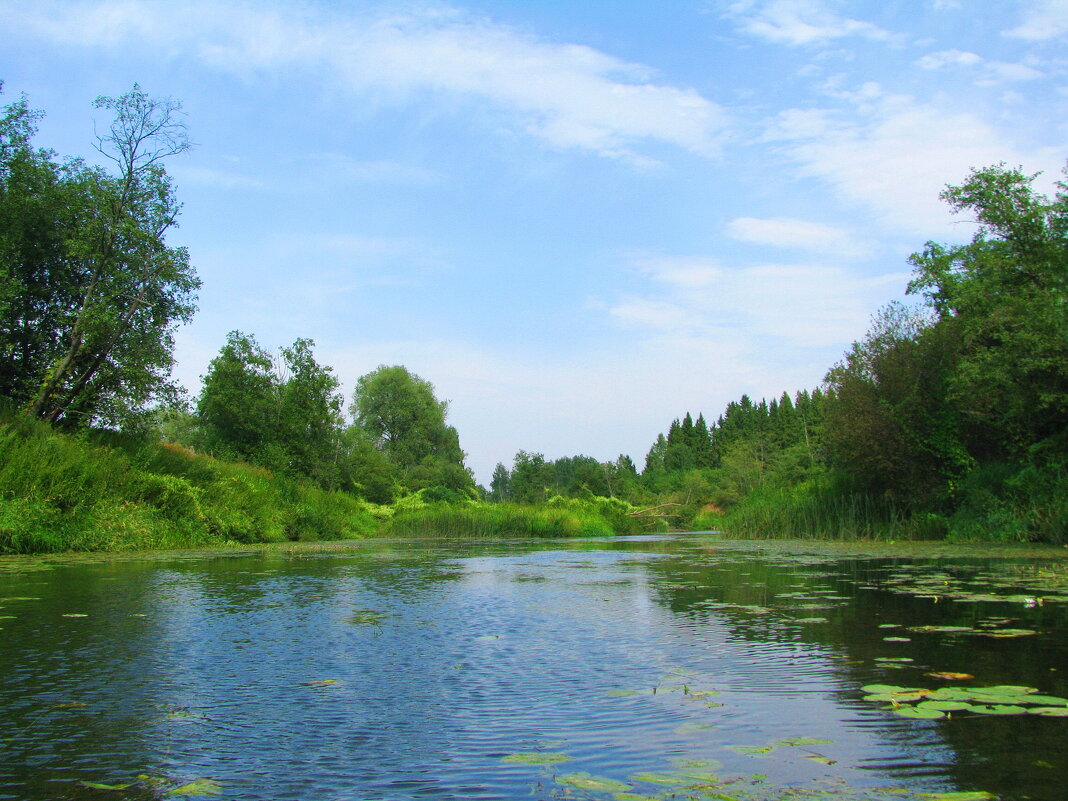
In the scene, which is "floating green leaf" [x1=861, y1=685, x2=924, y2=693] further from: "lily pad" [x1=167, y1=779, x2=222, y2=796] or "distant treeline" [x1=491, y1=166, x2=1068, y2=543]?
"distant treeline" [x1=491, y1=166, x2=1068, y2=543]

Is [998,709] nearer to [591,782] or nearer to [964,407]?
[591,782]

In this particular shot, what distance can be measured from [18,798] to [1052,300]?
61.3 feet

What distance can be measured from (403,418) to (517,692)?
63.9 m

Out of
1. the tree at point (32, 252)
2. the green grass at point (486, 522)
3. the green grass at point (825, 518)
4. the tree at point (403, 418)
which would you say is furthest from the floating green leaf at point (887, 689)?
the tree at point (403, 418)

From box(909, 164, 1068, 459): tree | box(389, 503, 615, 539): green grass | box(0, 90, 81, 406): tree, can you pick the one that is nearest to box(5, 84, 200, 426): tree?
box(0, 90, 81, 406): tree

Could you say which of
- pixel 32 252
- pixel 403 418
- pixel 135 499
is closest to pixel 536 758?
pixel 135 499

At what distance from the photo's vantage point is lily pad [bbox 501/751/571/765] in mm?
2314

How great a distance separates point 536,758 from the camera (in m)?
2.36

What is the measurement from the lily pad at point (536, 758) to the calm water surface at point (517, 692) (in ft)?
0.04

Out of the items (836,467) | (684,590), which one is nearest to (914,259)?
(836,467)

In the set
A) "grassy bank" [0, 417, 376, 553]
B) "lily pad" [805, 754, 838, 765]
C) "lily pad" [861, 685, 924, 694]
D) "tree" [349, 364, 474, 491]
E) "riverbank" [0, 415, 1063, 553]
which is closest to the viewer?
"lily pad" [805, 754, 838, 765]

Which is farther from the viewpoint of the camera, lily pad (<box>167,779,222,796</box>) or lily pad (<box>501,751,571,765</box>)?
lily pad (<box>501,751,571,765</box>)

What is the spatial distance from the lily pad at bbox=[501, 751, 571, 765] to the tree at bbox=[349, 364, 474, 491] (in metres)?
59.7

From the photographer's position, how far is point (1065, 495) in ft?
49.0
